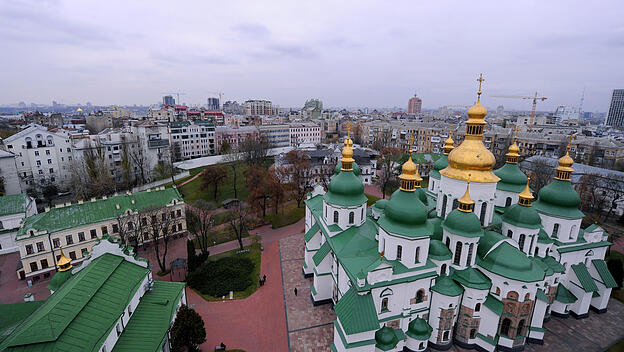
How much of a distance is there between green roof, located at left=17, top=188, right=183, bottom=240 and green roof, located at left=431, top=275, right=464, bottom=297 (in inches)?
1205

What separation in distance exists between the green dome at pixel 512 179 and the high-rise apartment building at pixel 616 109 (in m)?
202

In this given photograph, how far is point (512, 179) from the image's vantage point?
25.5 m

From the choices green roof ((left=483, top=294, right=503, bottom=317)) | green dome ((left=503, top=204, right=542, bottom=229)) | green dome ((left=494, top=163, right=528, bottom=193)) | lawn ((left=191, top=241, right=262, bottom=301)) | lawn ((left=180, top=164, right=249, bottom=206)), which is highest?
green dome ((left=494, top=163, right=528, bottom=193))

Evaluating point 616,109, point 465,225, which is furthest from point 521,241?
point 616,109

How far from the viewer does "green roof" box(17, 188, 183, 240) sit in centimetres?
2980

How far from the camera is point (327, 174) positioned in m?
56.2

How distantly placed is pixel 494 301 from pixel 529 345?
481 cm

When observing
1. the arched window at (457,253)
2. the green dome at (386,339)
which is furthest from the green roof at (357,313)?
the arched window at (457,253)

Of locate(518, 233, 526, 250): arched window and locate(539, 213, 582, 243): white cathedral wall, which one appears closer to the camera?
locate(518, 233, 526, 250): arched window

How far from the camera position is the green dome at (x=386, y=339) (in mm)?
18938

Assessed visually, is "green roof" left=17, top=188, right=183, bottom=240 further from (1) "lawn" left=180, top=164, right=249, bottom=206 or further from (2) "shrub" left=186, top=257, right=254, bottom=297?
(1) "lawn" left=180, top=164, right=249, bottom=206

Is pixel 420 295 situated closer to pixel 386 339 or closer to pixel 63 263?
pixel 386 339

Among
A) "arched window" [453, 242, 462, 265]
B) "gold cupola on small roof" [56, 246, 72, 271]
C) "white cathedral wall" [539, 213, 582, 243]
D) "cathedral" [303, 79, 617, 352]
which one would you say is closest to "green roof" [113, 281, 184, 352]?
"gold cupola on small roof" [56, 246, 72, 271]

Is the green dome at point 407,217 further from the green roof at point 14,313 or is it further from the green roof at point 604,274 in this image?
the green roof at point 14,313
